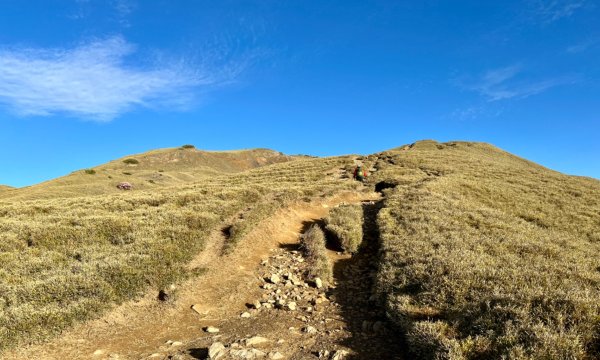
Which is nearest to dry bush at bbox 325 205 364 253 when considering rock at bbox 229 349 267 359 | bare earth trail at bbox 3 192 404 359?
bare earth trail at bbox 3 192 404 359

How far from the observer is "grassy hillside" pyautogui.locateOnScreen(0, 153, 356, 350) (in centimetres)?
895

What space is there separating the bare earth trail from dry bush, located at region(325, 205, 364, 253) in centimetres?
144

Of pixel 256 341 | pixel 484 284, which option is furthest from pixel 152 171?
pixel 484 284

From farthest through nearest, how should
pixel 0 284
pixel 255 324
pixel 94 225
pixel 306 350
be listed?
pixel 94 225 → pixel 0 284 → pixel 255 324 → pixel 306 350

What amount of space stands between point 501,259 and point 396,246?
10.8 feet

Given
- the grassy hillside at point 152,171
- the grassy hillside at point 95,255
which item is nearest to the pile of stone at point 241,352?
the grassy hillside at point 95,255

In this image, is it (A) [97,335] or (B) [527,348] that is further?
(A) [97,335]

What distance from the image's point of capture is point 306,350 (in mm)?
7672

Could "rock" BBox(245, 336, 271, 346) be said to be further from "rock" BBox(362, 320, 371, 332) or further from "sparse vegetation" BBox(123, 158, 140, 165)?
"sparse vegetation" BBox(123, 158, 140, 165)

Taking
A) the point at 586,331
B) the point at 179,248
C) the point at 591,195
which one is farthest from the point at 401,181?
the point at 586,331

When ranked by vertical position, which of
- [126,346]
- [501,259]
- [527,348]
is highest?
[501,259]

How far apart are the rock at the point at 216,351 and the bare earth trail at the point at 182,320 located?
310 mm

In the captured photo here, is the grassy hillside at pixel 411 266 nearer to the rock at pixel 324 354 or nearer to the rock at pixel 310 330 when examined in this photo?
the rock at pixel 324 354

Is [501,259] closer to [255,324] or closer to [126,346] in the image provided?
[255,324]
